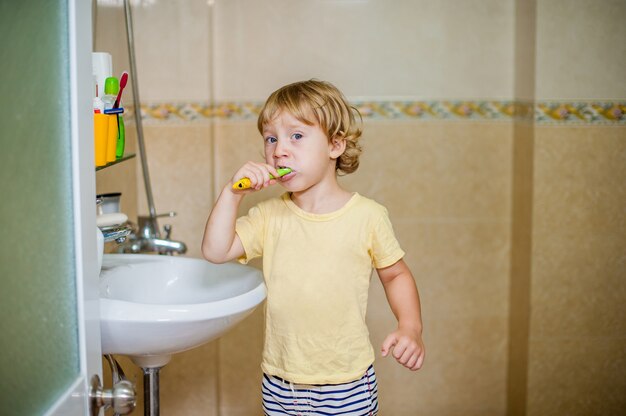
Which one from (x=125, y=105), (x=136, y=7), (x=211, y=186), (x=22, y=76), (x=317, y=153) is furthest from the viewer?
(x=211, y=186)

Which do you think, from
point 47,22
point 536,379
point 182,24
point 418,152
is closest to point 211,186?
point 182,24

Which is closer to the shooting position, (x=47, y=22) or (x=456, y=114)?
(x=47, y=22)

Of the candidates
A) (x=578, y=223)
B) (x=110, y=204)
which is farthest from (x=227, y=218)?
(x=578, y=223)

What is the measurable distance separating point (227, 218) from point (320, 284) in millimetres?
222

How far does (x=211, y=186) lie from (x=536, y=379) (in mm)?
1198

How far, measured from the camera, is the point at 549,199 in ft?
7.40

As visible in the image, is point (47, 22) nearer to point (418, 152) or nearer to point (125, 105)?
point (125, 105)

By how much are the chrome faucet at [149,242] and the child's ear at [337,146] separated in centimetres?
54

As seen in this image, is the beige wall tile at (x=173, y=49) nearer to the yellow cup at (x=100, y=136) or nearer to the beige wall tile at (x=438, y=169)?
the beige wall tile at (x=438, y=169)

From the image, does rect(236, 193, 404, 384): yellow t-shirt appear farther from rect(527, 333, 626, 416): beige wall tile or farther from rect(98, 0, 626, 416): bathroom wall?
rect(527, 333, 626, 416): beige wall tile

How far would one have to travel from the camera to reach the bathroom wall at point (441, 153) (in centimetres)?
223

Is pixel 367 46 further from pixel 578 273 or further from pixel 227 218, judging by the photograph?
pixel 227 218

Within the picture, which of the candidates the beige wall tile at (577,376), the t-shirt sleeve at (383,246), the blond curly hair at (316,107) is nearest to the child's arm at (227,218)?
the blond curly hair at (316,107)

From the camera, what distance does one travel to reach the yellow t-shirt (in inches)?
56.0
